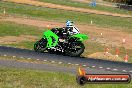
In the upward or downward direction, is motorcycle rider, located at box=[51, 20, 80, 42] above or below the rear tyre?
above

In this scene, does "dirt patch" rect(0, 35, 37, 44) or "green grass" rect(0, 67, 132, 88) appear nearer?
"green grass" rect(0, 67, 132, 88)

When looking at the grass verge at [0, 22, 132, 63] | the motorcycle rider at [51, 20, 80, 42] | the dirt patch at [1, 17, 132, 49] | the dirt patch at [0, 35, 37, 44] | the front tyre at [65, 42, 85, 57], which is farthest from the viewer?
the dirt patch at [1, 17, 132, 49]

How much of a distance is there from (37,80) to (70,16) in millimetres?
49355

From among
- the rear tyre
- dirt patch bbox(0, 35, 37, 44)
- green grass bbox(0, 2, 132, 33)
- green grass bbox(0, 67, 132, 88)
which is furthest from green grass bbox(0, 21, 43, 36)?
green grass bbox(0, 67, 132, 88)

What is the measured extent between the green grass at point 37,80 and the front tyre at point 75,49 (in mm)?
6697

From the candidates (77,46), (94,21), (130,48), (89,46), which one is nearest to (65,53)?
(77,46)

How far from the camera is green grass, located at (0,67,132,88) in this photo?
16516mm

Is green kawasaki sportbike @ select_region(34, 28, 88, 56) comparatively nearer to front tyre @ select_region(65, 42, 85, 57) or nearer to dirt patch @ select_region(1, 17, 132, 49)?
front tyre @ select_region(65, 42, 85, 57)

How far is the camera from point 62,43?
27438 mm

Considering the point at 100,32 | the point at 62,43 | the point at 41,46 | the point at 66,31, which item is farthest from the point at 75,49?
the point at 100,32

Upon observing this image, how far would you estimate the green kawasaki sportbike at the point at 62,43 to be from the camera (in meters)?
27.0

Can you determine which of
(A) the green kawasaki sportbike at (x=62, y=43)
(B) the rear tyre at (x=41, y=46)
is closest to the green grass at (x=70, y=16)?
(A) the green kawasaki sportbike at (x=62, y=43)

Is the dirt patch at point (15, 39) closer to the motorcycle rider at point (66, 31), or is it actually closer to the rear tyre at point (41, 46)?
the rear tyre at point (41, 46)

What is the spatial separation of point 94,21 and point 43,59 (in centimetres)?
3983
